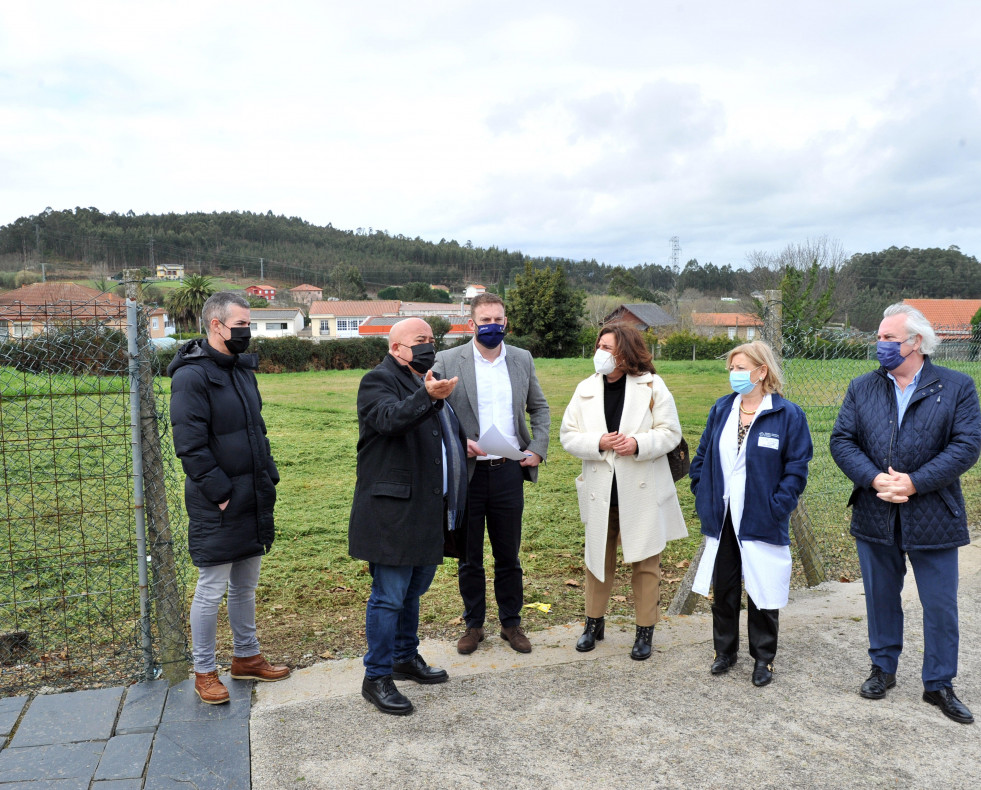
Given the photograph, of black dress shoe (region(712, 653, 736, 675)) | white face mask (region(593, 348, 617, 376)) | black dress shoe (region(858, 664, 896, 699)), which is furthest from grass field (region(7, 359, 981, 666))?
white face mask (region(593, 348, 617, 376))

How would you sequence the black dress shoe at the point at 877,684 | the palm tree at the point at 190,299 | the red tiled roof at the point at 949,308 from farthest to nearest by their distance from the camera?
the palm tree at the point at 190,299 < the red tiled roof at the point at 949,308 < the black dress shoe at the point at 877,684

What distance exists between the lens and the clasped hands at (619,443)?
156 inches

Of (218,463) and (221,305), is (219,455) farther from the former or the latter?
(221,305)

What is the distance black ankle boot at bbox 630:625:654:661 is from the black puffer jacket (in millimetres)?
2111

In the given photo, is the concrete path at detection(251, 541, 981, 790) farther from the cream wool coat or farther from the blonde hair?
the blonde hair

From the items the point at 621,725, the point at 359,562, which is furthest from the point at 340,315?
the point at 621,725

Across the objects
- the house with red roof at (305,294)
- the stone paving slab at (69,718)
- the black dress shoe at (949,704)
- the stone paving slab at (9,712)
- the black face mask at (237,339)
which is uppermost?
the house with red roof at (305,294)

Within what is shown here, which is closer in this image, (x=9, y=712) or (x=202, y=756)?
(x=202, y=756)

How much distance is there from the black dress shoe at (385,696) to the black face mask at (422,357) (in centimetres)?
152

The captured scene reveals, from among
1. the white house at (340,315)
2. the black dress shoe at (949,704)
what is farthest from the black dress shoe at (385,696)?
the white house at (340,315)

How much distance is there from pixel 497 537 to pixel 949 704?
2371 mm

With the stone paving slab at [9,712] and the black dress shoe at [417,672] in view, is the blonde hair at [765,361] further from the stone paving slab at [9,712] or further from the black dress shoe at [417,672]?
the stone paving slab at [9,712]

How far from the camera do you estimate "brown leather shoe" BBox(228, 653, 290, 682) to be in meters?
3.78

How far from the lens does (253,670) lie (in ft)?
12.4
